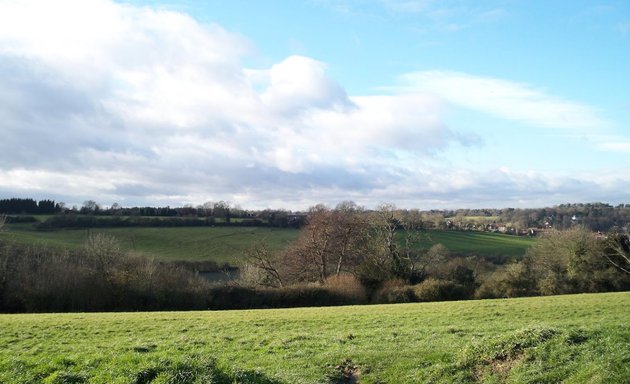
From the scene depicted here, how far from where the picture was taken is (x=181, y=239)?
9719 centimetres

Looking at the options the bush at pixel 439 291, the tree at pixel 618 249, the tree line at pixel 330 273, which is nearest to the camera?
the tree line at pixel 330 273

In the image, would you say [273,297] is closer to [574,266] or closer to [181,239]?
[574,266]

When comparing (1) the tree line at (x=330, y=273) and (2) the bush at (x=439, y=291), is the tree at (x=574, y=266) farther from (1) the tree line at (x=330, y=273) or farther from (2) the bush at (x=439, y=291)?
(2) the bush at (x=439, y=291)

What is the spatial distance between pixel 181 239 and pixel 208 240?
5575mm

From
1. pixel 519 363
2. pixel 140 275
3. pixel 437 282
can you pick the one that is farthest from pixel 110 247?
pixel 519 363

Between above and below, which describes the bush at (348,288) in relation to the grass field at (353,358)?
below

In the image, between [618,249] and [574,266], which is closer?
[618,249]

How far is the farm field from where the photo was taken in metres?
86.6

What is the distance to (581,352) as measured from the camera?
1034 centimetres

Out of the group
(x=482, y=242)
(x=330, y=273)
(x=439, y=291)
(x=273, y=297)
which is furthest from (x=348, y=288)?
(x=482, y=242)

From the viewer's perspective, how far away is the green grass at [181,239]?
86062mm

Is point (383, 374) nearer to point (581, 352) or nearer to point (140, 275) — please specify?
point (581, 352)

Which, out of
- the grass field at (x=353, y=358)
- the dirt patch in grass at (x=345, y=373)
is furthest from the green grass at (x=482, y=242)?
the dirt patch in grass at (x=345, y=373)

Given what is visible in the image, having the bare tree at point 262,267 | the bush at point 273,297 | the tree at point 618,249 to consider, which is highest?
the tree at point 618,249
